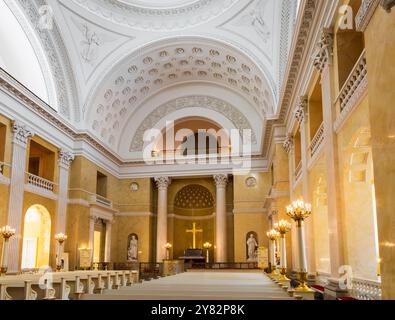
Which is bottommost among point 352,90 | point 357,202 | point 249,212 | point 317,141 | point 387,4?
point 357,202

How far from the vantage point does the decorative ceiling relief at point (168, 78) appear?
76.3ft

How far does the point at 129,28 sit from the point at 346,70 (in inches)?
593

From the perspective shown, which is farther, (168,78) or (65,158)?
(168,78)

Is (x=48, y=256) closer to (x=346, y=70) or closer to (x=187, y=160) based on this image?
(x=187, y=160)

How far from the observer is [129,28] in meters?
22.3

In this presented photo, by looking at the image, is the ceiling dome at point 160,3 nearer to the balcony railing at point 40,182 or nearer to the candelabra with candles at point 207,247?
the balcony railing at point 40,182

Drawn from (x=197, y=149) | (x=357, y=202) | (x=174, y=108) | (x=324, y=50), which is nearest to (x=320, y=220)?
(x=357, y=202)

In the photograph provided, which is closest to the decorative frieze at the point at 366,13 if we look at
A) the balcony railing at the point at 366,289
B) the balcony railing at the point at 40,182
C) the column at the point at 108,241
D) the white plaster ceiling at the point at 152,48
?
the balcony railing at the point at 366,289

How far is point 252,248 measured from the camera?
1019 inches

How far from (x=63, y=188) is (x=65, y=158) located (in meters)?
1.52

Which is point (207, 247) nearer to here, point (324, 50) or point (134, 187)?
point (134, 187)
